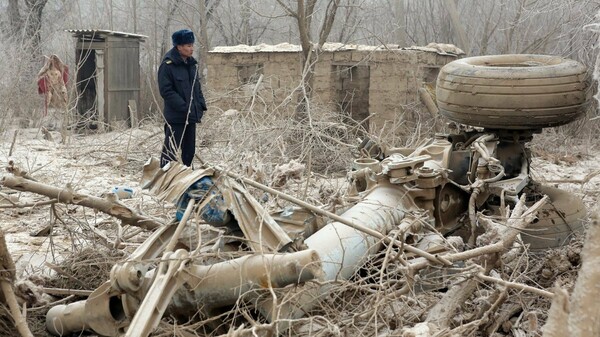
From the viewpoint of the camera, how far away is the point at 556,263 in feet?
14.9

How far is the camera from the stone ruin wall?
40.1 ft

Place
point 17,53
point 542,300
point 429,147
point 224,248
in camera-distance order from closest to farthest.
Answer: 1. point 224,248
2. point 542,300
3. point 429,147
4. point 17,53

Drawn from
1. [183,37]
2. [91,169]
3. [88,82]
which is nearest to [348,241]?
[183,37]

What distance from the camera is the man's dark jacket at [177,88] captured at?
853 cm

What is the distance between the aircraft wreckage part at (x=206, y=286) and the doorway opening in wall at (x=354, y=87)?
9671mm

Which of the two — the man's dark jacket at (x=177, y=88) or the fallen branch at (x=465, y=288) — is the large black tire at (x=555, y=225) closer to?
the fallen branch at (x=465, y=288)

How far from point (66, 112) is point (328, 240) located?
8674mm

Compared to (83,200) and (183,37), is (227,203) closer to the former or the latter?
(83,200)

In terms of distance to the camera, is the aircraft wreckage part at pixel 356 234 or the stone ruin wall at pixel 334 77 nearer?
the aircraft wreckage part at pixel 356 234

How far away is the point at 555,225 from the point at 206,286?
3028mm

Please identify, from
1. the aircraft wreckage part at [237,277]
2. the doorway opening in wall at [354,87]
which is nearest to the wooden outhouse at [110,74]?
the doorway opening in wall at [354,87]

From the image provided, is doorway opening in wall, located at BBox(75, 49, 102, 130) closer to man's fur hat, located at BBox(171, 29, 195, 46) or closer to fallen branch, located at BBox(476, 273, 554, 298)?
man's fur hat, located at BBox(171, 29, 195, 46)

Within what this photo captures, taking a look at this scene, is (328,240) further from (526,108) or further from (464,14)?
(464,14)

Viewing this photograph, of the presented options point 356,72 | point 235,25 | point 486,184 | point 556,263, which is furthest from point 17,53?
point 556,263
